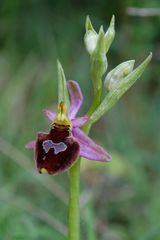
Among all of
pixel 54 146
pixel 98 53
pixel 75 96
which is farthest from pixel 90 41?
pixel 54 146

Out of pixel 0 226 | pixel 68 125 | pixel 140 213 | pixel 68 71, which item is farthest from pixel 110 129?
pixel 68 125

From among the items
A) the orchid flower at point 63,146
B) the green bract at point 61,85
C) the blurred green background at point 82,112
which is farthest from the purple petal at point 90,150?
the blurred green background at point 82,112

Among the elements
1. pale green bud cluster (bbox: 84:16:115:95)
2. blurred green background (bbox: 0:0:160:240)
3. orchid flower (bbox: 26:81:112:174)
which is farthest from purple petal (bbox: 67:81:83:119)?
blurred green background (bbox: 0:0:160:240)

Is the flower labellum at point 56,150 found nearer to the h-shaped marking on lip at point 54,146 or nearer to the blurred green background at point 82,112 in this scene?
the h-shaped marking on lip at point 54,146

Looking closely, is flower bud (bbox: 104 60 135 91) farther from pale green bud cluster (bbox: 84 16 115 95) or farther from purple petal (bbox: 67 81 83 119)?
purple petal (bbox: 67 81 83 119)

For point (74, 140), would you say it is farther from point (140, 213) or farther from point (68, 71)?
point (68, 71)

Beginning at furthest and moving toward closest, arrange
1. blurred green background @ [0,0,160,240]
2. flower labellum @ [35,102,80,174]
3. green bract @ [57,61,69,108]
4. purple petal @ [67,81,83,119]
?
blurred green background @ [0,0,160,240]
purple petal @ [67,81,83,119]
green bract @ [57,61,69,108]
flower labellum @ [35,102,80,174]
